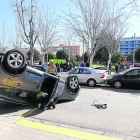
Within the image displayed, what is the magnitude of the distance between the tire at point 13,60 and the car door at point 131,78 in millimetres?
6837

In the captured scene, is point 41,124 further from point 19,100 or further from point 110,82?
point 110,82

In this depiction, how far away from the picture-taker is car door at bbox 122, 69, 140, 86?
8717 mm

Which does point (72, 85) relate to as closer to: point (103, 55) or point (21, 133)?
point (21, 133)

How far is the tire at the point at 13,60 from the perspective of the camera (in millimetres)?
3945

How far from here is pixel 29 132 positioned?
3324 mm

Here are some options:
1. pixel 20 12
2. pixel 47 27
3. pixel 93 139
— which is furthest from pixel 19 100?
pixel 47 27

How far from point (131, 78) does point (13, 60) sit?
7225 millimetres

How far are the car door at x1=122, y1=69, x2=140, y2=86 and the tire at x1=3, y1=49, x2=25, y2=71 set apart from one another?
6.84 metres

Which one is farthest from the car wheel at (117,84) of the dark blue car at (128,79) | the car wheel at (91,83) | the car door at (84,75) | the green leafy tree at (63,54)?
the green leafy tree at (63,54)

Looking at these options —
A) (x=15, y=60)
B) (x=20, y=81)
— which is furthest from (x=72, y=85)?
(x=15, y=60)

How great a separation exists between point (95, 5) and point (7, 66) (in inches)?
473

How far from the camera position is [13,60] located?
403 cm

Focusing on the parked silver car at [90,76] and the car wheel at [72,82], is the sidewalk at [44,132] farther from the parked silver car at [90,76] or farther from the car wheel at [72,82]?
the parked silver car at [90,76]

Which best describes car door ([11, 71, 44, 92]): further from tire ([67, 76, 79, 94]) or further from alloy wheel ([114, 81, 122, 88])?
alloy wheel ([114, 81, 122, 88])
